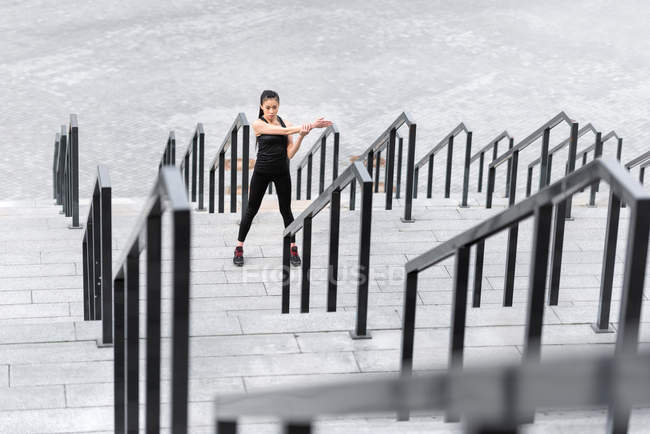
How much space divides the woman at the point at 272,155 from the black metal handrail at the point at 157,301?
2978 mm

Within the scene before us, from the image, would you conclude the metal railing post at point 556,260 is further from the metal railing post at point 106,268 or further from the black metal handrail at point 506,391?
the black metal handrail at point 506,391

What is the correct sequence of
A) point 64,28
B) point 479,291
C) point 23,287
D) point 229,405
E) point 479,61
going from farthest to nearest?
point 64,28 → point 479,61 → point 23,287 → point 479,291 → point 229,405

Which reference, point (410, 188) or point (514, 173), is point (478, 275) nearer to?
point (410, 188)

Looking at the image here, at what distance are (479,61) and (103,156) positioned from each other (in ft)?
20.4

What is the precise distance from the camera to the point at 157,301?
7.96ft

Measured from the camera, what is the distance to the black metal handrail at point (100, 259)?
14.0 ft

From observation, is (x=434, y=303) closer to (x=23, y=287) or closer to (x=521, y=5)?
(x=23, y=287)

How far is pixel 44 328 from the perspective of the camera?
14.8 ft

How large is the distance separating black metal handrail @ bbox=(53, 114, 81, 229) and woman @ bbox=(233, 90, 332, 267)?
139 cm

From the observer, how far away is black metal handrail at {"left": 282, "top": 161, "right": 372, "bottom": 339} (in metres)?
4.30

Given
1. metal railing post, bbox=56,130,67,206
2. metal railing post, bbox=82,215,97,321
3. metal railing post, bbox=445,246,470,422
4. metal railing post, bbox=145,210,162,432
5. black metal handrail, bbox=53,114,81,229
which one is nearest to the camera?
metal railing post, bbox=145,210,162,432

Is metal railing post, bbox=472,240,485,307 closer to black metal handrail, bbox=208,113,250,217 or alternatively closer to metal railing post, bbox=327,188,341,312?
metal railing post, bbox=327,188,341,312

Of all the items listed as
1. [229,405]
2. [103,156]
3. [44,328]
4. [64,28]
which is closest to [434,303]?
[44,328]

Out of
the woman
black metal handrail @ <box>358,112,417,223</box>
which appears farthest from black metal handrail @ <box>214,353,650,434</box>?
black metal handrail @ <box>358,112,417,223</box>
